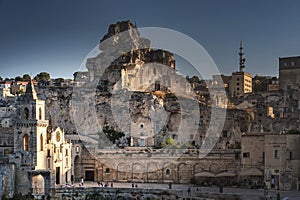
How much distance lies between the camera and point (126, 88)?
232 ft

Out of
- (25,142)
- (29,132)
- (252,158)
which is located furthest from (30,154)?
(252,158)

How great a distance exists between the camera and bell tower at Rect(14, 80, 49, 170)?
140 feet

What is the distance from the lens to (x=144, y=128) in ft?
206

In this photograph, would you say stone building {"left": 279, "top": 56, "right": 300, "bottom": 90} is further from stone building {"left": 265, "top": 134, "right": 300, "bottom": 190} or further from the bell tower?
the bell tower

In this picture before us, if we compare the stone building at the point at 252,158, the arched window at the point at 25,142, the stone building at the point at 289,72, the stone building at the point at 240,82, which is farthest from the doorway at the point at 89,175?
the stone building at the point at 240,82

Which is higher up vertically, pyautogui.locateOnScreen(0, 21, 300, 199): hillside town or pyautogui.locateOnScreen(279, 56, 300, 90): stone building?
pyautogui.locateOnScreen(279, 56, 300, 90): stone building

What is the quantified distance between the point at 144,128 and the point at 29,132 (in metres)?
22.0

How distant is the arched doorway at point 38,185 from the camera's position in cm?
4175

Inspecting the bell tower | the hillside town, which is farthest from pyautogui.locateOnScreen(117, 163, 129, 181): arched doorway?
the bell tower

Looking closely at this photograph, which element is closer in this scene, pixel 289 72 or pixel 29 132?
pixel 29 132

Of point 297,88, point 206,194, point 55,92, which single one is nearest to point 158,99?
point 55,92

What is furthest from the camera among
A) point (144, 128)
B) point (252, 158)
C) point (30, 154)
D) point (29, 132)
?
point (144, 128)

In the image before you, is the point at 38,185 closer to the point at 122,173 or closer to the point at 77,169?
the point at 77,169

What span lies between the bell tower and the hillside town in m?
0.09
